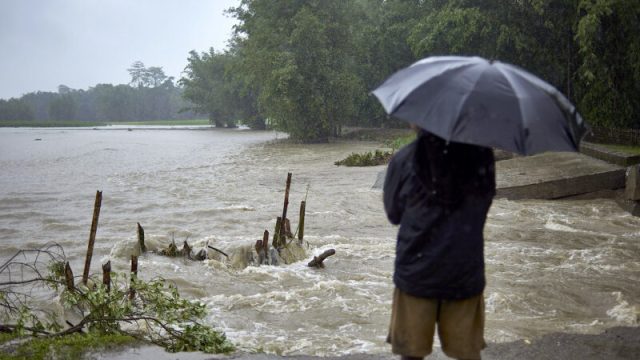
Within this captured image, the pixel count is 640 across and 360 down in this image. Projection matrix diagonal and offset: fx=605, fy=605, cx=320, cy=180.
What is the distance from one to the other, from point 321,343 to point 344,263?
12.7 feet

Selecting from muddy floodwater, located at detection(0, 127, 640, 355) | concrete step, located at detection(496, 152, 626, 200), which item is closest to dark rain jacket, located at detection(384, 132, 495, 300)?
muddy floodwater, located at detection(0, 127, 640, 355)

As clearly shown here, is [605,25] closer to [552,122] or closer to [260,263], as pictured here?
[260,263]

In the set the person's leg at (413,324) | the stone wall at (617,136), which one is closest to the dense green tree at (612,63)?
the stone wall at (617,136)

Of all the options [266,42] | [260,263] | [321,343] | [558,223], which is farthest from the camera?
[266,42]

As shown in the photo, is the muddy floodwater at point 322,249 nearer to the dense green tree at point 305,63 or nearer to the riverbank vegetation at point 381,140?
the riverbank vegetation at point 381,140

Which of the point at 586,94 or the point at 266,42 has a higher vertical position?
the point at 266,42

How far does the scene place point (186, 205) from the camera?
17781mm

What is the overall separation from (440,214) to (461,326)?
2.19 ft

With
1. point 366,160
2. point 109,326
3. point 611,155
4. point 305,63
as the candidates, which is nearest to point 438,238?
point 109,326

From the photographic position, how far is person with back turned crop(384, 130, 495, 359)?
3.23m

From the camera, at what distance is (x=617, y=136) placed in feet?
66.4

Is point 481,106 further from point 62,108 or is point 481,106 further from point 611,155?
point 62,108

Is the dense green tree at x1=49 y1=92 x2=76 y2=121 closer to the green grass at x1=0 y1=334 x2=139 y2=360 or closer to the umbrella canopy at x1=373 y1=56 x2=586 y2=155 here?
the green grass at x1=0 y1=334 x2=139 y2=360

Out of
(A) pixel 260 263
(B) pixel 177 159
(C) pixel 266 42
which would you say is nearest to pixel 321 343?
(A) pixel 260 263
